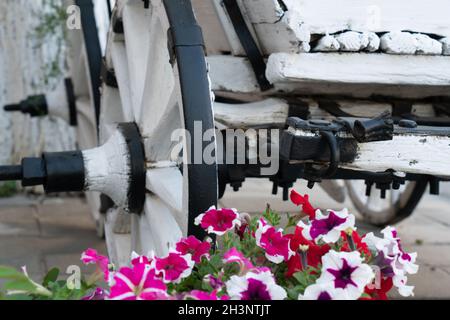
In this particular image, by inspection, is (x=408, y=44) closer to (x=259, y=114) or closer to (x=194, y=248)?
(x=259, y=114)

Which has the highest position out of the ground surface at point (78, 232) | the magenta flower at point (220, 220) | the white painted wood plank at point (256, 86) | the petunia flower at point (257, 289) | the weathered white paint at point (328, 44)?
the weathered white paint at point (328, 44)

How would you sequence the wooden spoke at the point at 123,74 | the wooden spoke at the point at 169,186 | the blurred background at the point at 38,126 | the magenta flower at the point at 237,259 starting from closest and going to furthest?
the magenta flower at the point at 237,259 → the wooden spoke at the point at 169,186 → the wooden spoke at the point at 123,74 → the blurred background at the point at 38,126

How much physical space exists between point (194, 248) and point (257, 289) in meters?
0.21

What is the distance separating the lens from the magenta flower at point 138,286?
3.44 ft

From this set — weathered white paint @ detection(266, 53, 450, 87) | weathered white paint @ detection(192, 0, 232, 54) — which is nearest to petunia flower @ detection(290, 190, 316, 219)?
weathered white paint @ detection(266, 53, 450, 87)

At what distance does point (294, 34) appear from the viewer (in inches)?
64.8

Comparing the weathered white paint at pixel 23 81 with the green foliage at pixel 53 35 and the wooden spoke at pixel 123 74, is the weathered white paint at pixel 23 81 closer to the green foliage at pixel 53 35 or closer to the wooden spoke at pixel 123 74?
the green foliage at pixel 53 35

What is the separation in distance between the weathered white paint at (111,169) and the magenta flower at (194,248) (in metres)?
0.65

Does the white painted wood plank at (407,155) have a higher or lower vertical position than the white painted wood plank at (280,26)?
lower

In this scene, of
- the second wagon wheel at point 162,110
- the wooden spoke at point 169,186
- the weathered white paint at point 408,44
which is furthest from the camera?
the weathered white paint at point 408,44

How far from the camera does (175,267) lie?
117 cm

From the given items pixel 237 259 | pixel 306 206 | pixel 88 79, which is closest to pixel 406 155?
pixel 306 206

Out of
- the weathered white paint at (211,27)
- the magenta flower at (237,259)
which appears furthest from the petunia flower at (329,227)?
the weathered white paint at (211,27)

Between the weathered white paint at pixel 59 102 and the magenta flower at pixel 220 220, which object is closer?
the magenta flower at pixel 220 220
